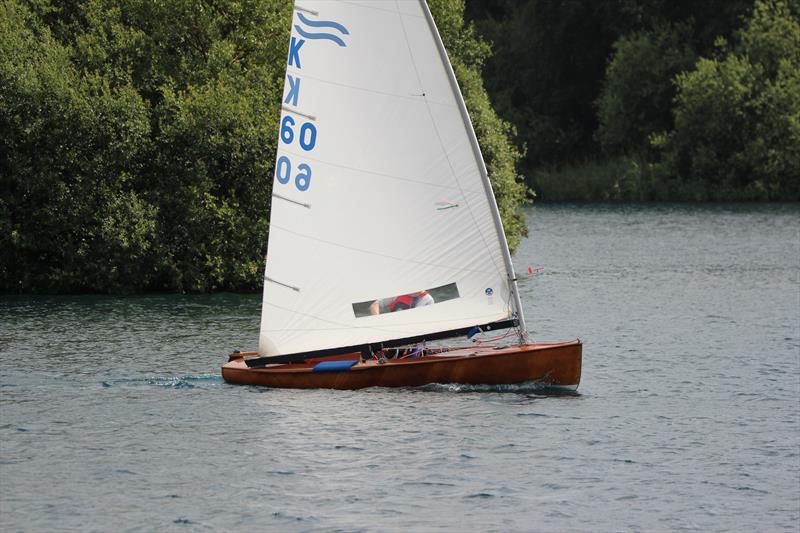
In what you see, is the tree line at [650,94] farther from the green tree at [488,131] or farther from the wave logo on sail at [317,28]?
the wave logo on sail at [317,28]

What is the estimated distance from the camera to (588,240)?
7200 centimetres

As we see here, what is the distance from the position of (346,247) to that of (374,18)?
16.3 feet

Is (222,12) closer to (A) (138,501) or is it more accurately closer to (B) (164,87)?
(B) (164,87)

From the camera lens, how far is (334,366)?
100 ft

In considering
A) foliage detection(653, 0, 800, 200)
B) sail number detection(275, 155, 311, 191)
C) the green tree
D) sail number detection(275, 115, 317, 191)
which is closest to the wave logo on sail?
sail number detection(275, 115, 317, 191)

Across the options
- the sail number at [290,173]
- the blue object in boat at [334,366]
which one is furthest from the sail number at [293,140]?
the blue object in boat at [334,366]

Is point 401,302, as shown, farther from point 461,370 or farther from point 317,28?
point 317,28

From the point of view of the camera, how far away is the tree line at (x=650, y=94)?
324ft

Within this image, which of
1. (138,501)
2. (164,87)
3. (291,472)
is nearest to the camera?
(138,501)

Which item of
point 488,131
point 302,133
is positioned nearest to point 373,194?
point 302,133

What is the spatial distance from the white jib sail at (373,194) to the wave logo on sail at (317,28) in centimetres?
3

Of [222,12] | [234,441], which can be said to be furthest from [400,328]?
[222,12]

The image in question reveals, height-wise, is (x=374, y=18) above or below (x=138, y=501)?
above

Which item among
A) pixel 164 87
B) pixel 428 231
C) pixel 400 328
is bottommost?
pixel 400 328
